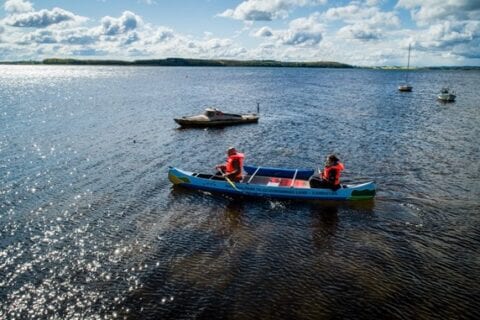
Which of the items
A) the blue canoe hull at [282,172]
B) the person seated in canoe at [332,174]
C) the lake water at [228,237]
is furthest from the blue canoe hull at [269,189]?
the blue canoe hull at [282,172]

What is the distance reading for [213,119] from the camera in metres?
45.4

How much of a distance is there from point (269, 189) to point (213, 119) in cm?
2457

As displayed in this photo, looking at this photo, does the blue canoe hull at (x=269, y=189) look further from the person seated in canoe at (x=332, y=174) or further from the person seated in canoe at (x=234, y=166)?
the person seated in canoe at (x=234, y=166)

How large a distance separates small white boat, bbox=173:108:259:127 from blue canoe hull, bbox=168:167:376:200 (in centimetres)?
2088

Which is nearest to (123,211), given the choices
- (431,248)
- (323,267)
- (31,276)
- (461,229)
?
(31,276)

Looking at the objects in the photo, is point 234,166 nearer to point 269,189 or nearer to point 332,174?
point 269,189

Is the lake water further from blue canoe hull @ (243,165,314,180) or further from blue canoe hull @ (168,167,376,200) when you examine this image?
blue canoe hull @ (243,165,314,180)

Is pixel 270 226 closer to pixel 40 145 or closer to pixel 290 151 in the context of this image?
pixel 290 151

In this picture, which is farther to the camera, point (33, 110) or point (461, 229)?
point (33, 110)

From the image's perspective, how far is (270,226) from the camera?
19.0 meters

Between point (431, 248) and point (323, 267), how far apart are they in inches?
205

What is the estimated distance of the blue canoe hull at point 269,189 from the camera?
2155 cm

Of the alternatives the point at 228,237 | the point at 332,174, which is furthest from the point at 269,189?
the point at 228,237

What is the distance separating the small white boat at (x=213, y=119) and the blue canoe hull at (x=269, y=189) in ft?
68.5
